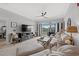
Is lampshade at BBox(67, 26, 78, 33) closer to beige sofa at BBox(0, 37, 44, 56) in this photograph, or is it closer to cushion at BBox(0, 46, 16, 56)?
beige sofa at BBox(0, 37, 44, 56)

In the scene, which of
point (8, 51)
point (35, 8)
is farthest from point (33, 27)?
point (8, 51)

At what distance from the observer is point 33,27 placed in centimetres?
201

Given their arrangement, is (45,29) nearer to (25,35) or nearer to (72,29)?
(25,35)

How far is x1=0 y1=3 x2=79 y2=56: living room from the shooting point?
1.86 metres

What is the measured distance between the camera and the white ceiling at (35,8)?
6.07ft

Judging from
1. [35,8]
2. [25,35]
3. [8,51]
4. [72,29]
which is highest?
[35,8]

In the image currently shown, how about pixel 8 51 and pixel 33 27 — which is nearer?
pixel 8 51

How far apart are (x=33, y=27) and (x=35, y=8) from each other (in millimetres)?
366

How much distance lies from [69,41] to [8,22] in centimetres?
125

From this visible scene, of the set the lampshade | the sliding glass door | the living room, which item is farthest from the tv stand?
the lampshade

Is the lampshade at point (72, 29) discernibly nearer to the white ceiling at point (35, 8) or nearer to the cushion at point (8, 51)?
the white ceiling at point (35, 8)

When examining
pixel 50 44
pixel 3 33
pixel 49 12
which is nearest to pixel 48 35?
pixel 50 44

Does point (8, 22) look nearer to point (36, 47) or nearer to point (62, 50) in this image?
point (36, 47)

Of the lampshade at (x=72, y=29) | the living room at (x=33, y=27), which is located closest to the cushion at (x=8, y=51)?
the living room at (x=33, y=27)
